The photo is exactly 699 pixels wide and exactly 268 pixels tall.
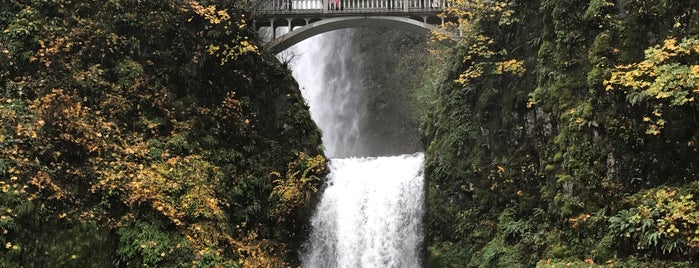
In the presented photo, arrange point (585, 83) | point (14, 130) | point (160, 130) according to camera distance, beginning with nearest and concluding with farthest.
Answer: point (14, 130) → point (585, 83) → point (160, 130)

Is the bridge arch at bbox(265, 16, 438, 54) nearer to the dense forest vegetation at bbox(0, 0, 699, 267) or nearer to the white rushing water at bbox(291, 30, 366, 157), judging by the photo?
the dense forest vegetation at bbox(0, 0, 699, 267)

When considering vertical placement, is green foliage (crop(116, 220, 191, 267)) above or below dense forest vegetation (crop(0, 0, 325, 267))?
below

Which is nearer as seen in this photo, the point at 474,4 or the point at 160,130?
the point at 160,130

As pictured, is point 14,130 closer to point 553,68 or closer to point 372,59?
point 553,68

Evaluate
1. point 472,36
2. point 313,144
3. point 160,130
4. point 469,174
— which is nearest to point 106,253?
point 160,130

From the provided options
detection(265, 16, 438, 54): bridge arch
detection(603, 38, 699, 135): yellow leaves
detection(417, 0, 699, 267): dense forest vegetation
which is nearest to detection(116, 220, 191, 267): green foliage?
detection(417, 0, 699, 267): dense forest vegetation

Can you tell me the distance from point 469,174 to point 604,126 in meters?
4.67

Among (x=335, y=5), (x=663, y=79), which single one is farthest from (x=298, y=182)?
(x=663, y=79)

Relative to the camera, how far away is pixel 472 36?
1571cm

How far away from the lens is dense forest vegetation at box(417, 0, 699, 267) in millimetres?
8992

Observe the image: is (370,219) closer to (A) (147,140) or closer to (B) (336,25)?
(A) (147,140)

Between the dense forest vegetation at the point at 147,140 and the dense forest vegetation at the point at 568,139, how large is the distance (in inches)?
200

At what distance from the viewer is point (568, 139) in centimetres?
1126

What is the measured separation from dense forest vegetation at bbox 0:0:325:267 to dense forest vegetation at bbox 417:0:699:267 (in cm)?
507
